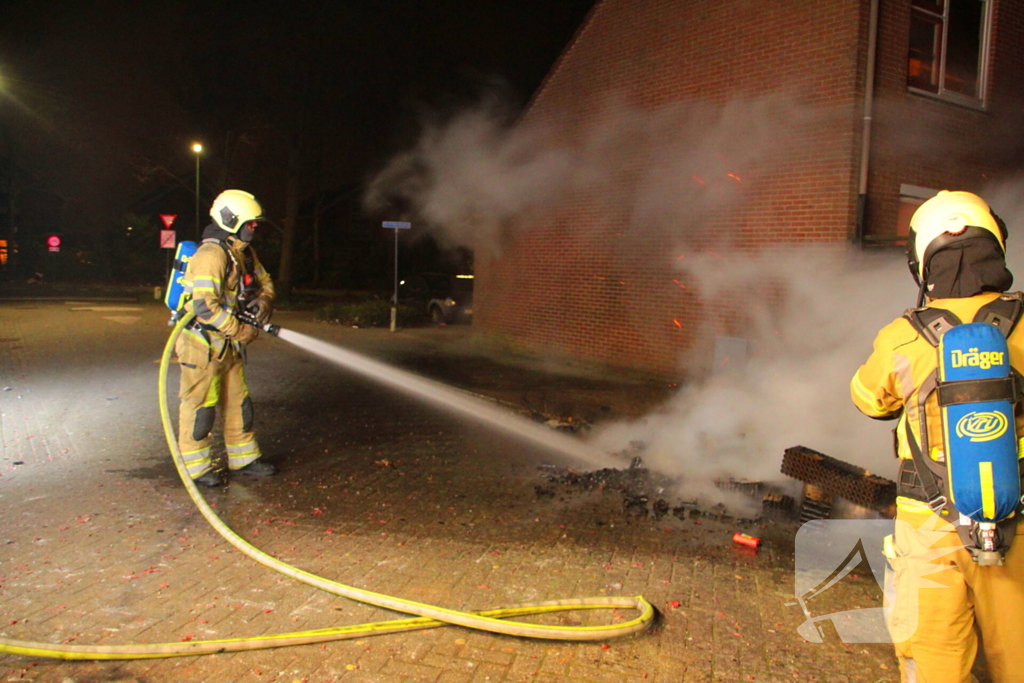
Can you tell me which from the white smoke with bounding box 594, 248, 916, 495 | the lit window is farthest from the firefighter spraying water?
the lit window

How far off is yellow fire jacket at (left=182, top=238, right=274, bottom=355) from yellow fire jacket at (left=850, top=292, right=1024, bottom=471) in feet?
13.9

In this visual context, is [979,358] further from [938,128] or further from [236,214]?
[938,128]

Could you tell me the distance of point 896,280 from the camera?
6488mm

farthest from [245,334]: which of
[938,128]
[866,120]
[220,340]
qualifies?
[938,128]

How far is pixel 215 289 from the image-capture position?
5.02 meters

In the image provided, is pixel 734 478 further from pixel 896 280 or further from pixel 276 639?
pixel 276 639

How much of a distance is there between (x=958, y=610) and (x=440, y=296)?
1713 centimetres

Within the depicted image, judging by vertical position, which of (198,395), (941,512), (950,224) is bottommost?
(198,395)

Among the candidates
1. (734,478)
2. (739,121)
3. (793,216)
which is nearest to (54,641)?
(734,478)

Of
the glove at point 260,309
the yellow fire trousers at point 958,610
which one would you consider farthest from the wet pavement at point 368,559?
the glove at point 260,309

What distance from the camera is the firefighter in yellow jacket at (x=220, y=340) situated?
506 centimetres

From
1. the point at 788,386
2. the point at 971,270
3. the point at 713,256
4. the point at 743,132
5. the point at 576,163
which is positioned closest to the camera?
the point at 971,270

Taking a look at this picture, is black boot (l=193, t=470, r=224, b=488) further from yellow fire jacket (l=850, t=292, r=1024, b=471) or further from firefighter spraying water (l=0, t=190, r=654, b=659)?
yellow fire jacket (l=850, t=292, r=1024, b=471)

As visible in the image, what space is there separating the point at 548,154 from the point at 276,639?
10026mm
